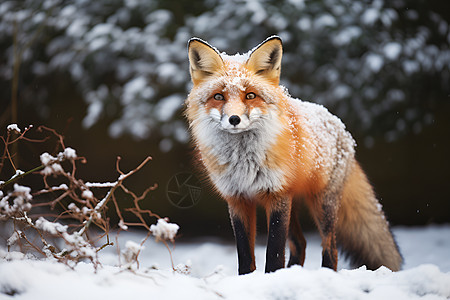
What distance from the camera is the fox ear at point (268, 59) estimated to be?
2.09m

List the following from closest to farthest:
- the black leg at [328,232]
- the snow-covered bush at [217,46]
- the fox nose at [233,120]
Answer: the fox nose at [233,120] < the black leg at [328,232] < the snow-covered bush at [217,46]

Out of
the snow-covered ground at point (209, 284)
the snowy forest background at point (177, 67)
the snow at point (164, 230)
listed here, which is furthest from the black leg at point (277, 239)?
the snowy forest background at point (177, 67)

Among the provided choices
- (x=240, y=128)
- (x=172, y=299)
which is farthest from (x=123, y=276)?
(x=240, y=128)

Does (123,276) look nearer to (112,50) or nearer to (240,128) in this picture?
(240,128)

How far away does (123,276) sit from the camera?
63.9 inches

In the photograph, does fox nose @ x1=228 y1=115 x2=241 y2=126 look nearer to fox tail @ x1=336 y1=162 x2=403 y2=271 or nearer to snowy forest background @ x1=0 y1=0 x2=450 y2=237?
fox tail @ x1=336 y1=162 x2=403 y2=271

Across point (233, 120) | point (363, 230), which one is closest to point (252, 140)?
point (233, 120)

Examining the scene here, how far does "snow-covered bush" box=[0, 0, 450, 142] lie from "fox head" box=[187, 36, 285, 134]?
1.89 m

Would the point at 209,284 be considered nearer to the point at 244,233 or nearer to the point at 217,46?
the point at 244,233

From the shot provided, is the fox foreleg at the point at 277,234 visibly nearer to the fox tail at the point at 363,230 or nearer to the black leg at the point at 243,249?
the black leg at the point at 243,249

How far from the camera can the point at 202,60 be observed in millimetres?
2125

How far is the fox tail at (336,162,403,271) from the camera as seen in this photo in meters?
2.86

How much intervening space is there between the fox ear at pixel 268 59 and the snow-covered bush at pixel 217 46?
1.95 metres

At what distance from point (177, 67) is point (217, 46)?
433 mm
